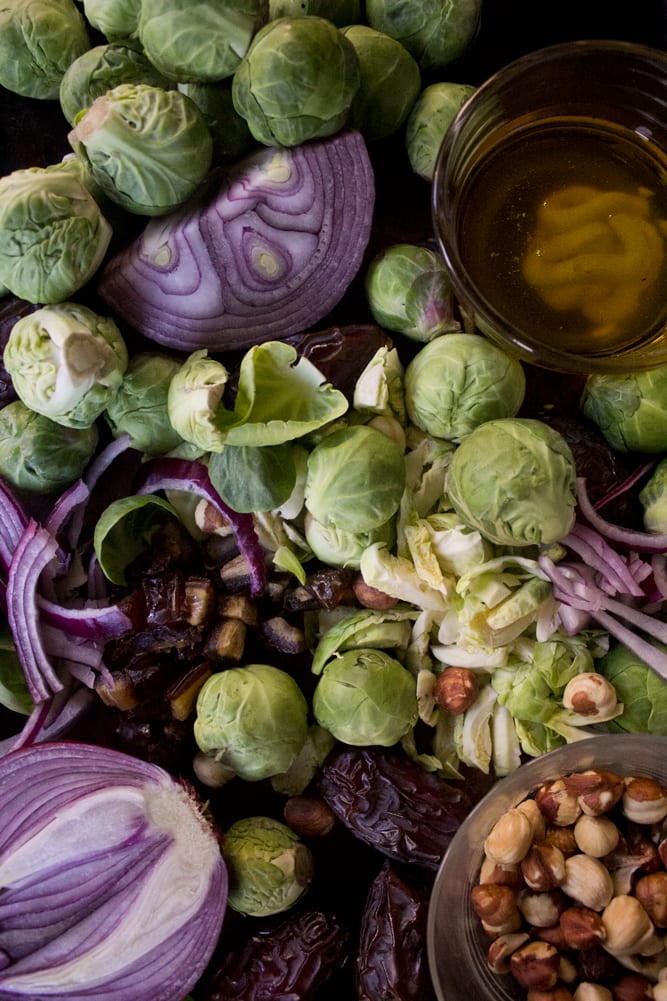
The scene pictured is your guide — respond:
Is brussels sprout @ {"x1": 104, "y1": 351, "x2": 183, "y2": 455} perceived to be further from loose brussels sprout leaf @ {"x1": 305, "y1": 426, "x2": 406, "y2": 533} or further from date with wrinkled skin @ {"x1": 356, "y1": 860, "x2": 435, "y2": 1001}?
date with wrinkled skin @ {"x1": 356, "y1": 860, "x2": 435, "y2": 1001}

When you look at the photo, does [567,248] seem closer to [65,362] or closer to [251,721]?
[65,362]

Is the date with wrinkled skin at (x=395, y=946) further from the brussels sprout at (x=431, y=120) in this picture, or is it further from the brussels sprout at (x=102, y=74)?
the brussels sprout at (x=102, y=74)

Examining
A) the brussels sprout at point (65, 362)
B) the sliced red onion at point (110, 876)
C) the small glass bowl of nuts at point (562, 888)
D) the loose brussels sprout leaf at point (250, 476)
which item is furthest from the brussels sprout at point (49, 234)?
the small glass bowl of nuts at point (562, 888)

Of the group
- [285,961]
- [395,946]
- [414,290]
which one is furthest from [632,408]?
[285,961]

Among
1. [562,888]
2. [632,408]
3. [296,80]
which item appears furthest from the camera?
[632,408]

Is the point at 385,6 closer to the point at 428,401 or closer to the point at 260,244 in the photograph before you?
the point at 260,244

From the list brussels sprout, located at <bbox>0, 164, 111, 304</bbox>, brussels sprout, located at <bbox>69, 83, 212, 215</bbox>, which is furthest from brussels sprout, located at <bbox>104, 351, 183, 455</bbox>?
brussels sprout, located at <bbox>69, 83, 212, 215</bbox>
